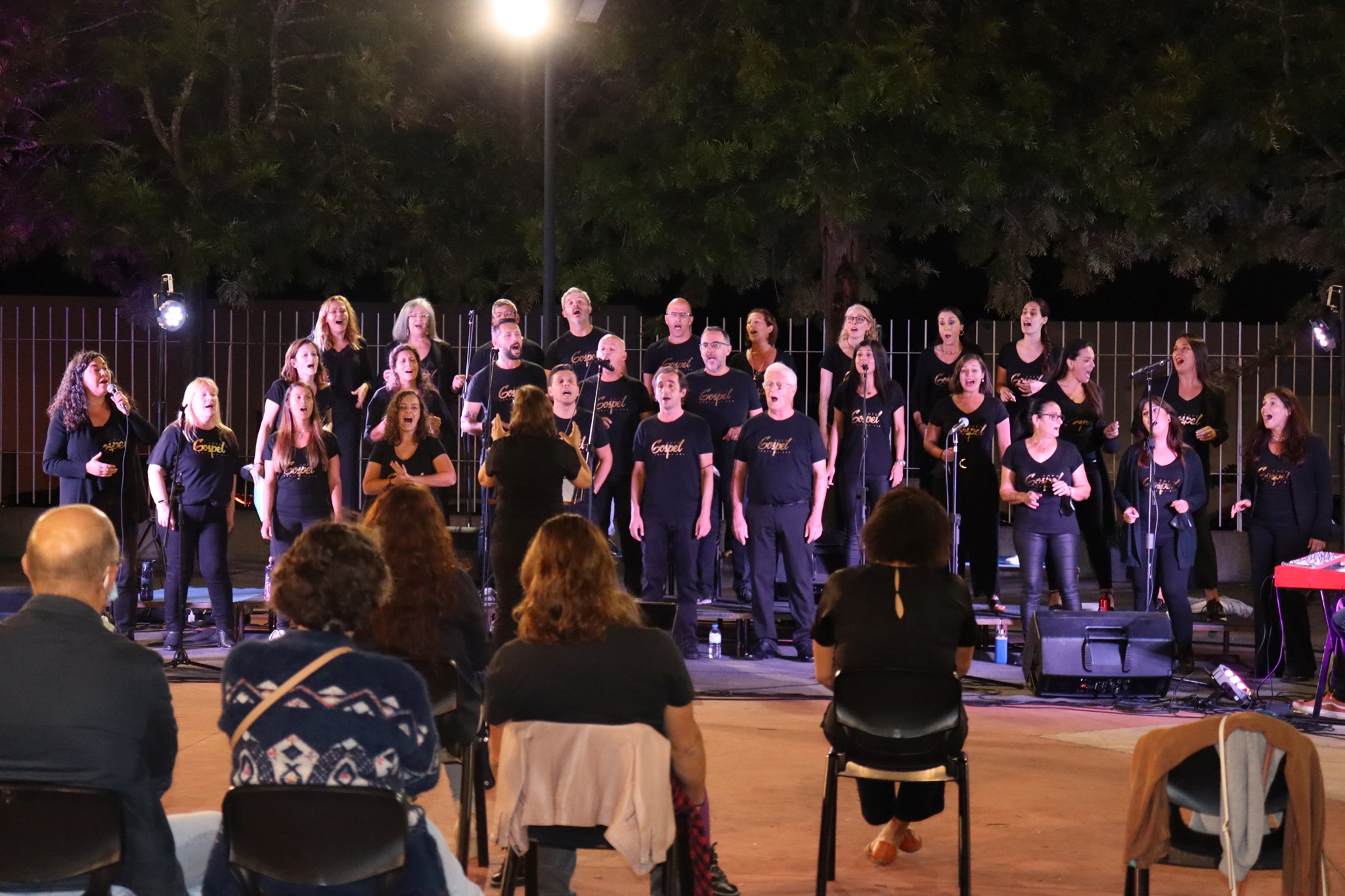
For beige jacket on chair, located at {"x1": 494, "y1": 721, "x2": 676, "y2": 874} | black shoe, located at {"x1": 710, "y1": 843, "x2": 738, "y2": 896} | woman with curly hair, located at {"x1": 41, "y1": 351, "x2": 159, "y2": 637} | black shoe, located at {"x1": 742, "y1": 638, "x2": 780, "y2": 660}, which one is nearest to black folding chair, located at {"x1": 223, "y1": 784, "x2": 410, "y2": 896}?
beige jacket on chair, located at {"x1": 494, "y1": 721, "x2": 676, "y2": 874}

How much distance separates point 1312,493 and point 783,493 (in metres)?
3.03

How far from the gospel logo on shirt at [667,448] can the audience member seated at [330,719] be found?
5.83m

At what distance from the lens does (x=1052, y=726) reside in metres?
7.94

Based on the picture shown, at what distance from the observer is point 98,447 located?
387 inches

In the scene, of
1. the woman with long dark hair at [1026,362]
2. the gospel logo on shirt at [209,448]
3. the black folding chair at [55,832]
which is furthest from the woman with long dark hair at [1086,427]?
the black folding chair at [55,832]

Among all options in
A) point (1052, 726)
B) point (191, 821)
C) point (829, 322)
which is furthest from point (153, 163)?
A: point (191, 821)

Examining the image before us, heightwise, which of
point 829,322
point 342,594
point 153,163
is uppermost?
point 153,163

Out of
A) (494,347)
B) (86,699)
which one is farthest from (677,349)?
(86,699)

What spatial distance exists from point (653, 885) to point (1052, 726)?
154 inches

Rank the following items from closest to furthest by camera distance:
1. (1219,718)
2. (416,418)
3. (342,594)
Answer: (342,594)
(1219,718)
(416,418)

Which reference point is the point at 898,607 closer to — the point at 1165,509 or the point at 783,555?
the point at 783,555

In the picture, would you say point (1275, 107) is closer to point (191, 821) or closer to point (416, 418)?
point (416, 418)

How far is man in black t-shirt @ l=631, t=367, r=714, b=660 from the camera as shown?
9625mm

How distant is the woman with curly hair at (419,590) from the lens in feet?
16.9
